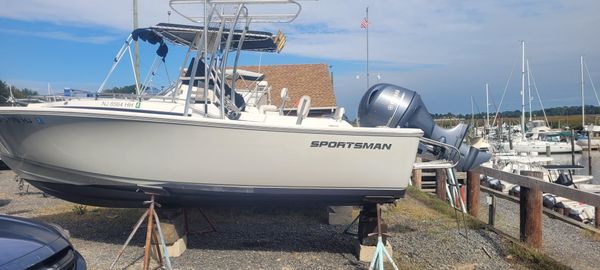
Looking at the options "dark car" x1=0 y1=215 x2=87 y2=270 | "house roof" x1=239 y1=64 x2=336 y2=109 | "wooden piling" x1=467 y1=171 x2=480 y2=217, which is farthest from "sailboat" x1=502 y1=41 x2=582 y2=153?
"dark car" x1=0 y1=215 x2=87 y2=270

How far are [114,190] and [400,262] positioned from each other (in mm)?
3438

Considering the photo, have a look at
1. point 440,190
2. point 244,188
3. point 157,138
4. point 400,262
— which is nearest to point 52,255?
point 157,138

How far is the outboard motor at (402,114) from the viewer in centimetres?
578

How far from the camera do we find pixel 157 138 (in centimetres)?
502

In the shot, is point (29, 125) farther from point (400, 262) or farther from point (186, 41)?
point (400, 262)

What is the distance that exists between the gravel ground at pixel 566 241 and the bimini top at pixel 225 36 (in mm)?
4658

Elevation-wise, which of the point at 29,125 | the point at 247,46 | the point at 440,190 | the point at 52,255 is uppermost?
the point at 247,46

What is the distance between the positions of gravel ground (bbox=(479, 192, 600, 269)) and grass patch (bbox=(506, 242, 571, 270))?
50cm

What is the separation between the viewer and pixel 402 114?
5.79m

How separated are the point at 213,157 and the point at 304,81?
1447 cm

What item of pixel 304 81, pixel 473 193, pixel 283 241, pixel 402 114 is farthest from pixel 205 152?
pixel 304 81

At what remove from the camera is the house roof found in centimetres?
1842

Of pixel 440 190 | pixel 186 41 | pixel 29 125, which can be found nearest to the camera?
pixel 29 125

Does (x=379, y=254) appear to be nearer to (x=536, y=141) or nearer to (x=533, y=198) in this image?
(x=533, y=198)
